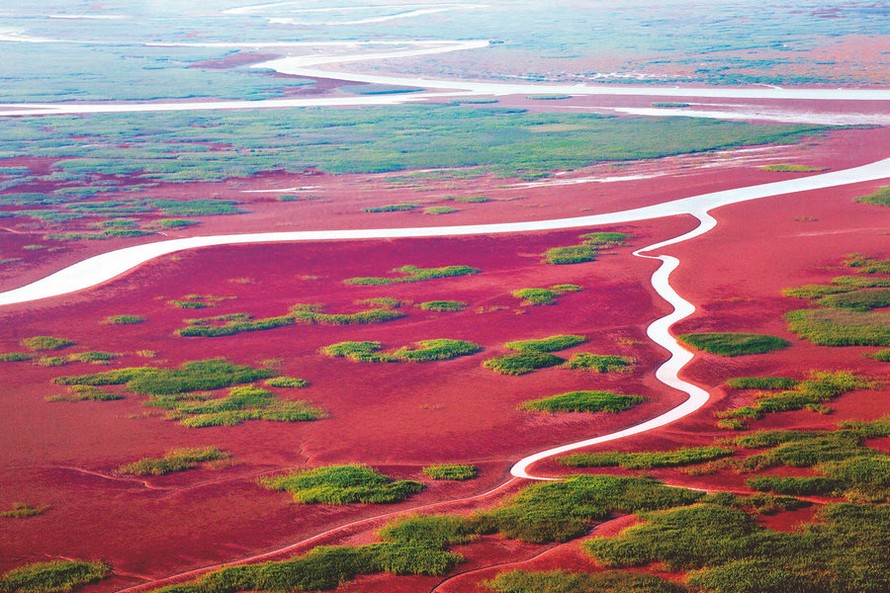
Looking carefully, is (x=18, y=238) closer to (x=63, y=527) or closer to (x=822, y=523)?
(x=63, y=527)

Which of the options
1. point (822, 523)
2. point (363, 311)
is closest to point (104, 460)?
point (363, 311)

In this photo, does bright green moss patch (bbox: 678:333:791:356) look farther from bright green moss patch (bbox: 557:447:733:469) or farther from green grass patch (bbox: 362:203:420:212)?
green grass patch (bbox: 362:203:420:212)

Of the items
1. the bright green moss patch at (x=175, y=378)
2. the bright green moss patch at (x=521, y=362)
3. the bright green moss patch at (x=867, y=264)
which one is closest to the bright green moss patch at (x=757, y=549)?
the bright green moss patch at (x=521, y=362)

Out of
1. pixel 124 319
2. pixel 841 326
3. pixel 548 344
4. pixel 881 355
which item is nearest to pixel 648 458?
pixel 548 344

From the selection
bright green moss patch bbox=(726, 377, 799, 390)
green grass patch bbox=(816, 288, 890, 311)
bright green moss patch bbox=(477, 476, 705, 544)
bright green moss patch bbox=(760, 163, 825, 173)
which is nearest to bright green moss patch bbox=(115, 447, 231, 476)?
bright green moss patch bbox=(477, 476, 705, 544)

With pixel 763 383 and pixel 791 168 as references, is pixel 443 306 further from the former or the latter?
pixel 791 168
